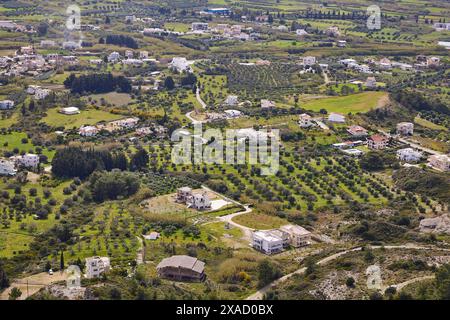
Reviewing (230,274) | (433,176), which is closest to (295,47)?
(433,176)

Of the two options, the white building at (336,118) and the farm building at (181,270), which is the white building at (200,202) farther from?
the white building at (336,118)

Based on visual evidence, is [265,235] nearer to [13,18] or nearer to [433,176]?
[433,176]

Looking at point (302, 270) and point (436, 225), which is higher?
point (436, 225)

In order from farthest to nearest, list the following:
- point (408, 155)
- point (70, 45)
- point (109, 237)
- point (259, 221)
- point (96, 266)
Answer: point (70, 45) < point (408, 155) < point (259, 221) < point (109, 237) < point (96, 266)

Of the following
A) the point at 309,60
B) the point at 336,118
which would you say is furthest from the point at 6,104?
the point at 309,60

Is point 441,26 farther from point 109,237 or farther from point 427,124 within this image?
point 109,237

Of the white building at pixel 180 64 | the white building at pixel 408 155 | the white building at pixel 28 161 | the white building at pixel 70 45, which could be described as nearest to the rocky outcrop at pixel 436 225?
the white building at pixel 408 155

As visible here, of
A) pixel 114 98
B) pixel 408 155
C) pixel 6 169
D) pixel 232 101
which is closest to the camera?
pixel 6 169
